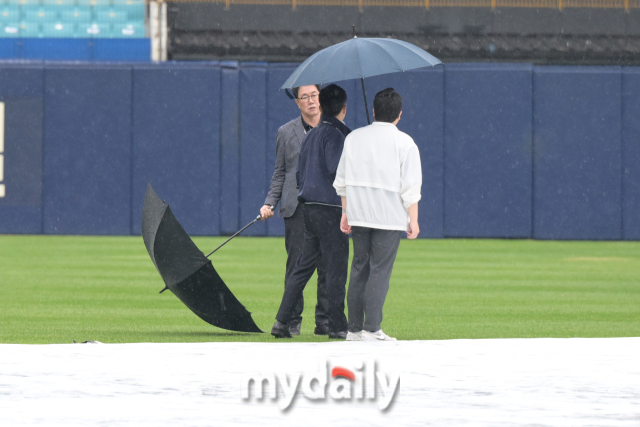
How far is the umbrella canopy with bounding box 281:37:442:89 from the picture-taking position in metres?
6.81

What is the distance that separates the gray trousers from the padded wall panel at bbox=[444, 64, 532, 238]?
43.5 ft

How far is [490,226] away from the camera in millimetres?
20125

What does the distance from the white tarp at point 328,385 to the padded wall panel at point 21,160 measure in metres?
14.3

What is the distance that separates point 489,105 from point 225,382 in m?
15.4

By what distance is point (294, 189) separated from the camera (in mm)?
7754

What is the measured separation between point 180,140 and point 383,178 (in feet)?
45.2

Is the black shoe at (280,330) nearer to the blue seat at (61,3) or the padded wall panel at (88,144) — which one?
the padded wall panel at (88,144)

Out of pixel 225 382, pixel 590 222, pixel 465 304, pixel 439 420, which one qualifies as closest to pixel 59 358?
pixel 225 382

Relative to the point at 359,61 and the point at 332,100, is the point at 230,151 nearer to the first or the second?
the point at 332,100

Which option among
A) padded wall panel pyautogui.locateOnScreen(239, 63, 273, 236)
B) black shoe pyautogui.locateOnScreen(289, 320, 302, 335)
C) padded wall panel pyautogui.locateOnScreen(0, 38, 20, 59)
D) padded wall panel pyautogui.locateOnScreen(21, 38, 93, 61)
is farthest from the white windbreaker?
padded wall panel pyautogui.locateOnScreen(0, 38, 20, 59)

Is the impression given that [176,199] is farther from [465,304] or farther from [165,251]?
[165,251]

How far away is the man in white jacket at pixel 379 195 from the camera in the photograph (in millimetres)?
6785

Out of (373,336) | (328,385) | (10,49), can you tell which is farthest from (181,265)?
(10,49)

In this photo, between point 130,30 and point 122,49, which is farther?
point 130,30
